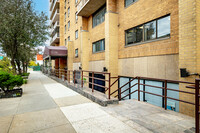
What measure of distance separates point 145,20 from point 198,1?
3.30 metres

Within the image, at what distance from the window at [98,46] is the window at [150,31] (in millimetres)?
3493

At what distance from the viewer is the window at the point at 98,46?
1236cm

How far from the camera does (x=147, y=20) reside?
7426 mm

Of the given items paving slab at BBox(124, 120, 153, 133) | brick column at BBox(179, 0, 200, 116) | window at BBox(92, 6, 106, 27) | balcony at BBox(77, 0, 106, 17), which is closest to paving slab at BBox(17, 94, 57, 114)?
paving slab at BBox(124, 120, 153, 133)

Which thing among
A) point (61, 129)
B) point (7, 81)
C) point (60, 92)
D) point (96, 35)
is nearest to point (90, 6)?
point (96, 35)

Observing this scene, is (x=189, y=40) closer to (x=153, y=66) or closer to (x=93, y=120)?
(x=153, y=66)

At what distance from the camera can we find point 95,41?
44.7 feet

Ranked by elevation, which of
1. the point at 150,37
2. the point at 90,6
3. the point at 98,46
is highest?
the point at 90,6

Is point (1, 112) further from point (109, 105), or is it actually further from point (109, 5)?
point (109, 5)

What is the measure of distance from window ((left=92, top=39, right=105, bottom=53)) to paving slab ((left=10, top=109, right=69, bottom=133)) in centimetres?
871

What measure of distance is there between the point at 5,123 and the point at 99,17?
1179cm

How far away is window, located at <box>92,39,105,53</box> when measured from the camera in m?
12.4

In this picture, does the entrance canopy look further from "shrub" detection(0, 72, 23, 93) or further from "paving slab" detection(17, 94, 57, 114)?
"paving slab" detection(17, 94, 57, 114)

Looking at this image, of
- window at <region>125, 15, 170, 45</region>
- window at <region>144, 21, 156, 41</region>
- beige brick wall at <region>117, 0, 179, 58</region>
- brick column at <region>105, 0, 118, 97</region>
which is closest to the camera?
beige brick wall at <region>117, 0, 179, 58</region>
